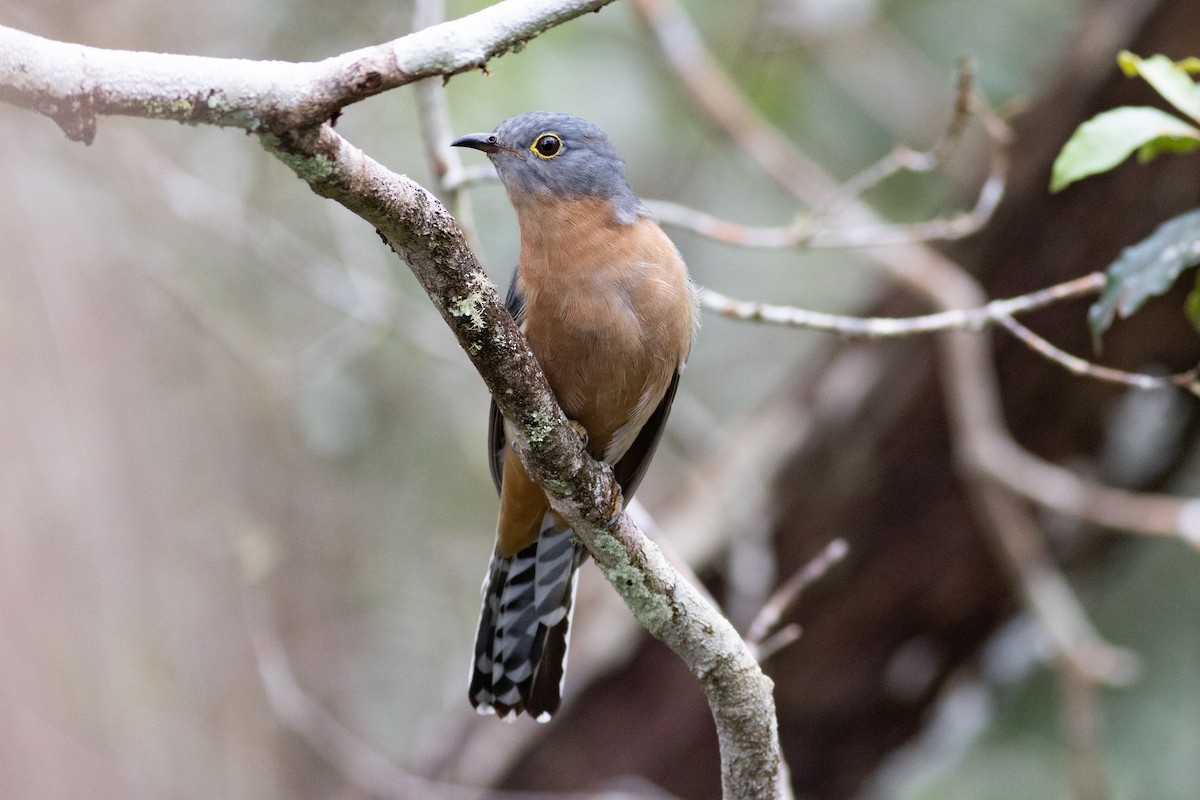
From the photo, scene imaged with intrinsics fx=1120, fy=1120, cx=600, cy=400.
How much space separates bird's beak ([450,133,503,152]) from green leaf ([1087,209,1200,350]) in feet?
6.71

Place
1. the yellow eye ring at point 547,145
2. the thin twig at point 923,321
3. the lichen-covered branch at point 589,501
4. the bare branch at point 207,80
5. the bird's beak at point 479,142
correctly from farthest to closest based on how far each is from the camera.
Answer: the yellow eye ring at point 547,145, the bird's beak at point 479,142, the thin twig at point 923,321, the lichen-covered branch at point 589,501, the bare branch at point 207,80

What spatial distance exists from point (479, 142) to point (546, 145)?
259mm

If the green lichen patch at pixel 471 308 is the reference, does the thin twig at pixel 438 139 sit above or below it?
above

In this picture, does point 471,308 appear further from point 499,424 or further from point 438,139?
point 438,139

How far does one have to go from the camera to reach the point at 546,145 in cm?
399

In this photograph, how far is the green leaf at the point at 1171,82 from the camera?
123 inches

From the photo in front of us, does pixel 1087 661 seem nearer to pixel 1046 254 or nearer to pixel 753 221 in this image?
pixel 1046 254

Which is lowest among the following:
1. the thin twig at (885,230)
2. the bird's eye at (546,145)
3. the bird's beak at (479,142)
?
the bird's beak at (479,142)

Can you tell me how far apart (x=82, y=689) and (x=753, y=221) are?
660 centimetres

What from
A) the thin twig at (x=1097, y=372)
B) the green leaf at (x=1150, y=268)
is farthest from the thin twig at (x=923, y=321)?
the green leaf at (x=1150, y=268)

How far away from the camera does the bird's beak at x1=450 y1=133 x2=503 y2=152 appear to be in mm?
3842

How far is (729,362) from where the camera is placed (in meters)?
9.16

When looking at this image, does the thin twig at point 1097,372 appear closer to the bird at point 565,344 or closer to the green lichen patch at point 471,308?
the bird at point 565,344

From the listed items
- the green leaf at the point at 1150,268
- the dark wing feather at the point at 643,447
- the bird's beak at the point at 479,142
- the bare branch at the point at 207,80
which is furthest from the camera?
the dark wing feather at the point at 643,447
